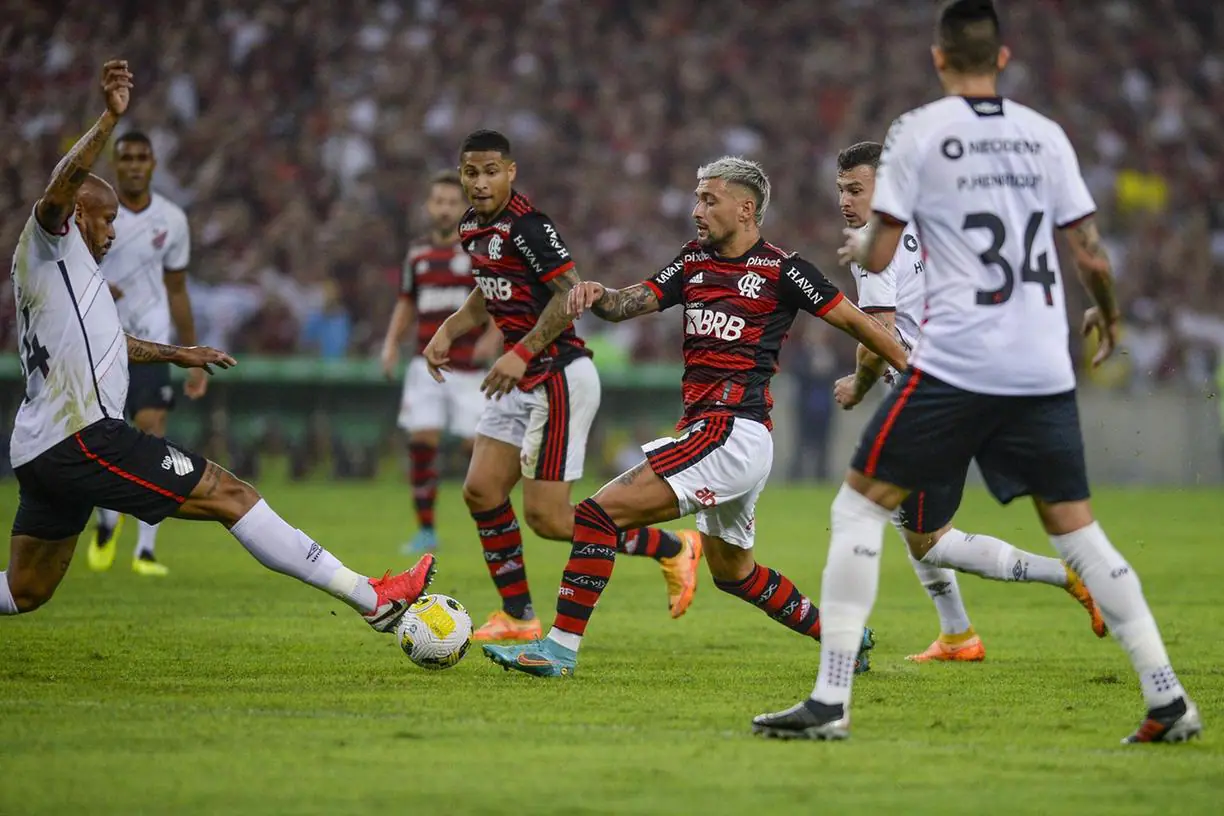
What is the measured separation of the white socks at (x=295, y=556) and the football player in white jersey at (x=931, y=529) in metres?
2.54

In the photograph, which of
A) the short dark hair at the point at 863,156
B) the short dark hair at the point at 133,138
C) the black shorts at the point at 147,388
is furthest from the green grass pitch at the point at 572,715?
the short dark hair at the point at 133,138

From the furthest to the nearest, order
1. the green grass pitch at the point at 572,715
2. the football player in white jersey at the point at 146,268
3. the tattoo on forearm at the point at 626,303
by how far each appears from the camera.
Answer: the football player in white jersey at the point at 146,268
the tattoo on forearm at the point at 626,303
the green grass pitch at the point at 572,715

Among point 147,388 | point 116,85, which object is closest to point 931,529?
point 116,85

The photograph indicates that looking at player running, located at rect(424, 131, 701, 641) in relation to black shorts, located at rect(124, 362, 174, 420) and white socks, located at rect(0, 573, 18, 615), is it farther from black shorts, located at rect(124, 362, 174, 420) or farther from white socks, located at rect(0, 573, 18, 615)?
black shorts, located at rect(124, 362, 174, 420)

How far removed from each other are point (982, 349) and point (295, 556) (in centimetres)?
310

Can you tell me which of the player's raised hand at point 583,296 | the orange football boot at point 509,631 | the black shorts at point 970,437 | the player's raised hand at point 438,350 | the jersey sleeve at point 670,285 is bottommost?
the orange football boot at point 509,631

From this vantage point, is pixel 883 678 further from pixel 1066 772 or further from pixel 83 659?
pixel 83 659

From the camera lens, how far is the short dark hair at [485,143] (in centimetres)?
872

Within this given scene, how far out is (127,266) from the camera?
11.7 metres

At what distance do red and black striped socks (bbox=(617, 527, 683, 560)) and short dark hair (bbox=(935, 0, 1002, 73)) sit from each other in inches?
150

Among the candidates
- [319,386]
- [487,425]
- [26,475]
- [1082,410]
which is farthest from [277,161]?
[26,475]

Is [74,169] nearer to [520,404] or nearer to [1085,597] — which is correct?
[520,404]

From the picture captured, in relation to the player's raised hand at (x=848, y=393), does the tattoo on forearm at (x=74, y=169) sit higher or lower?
higher

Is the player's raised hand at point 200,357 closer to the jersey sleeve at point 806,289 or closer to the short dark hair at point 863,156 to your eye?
the jersey sleeve at point 806,289
